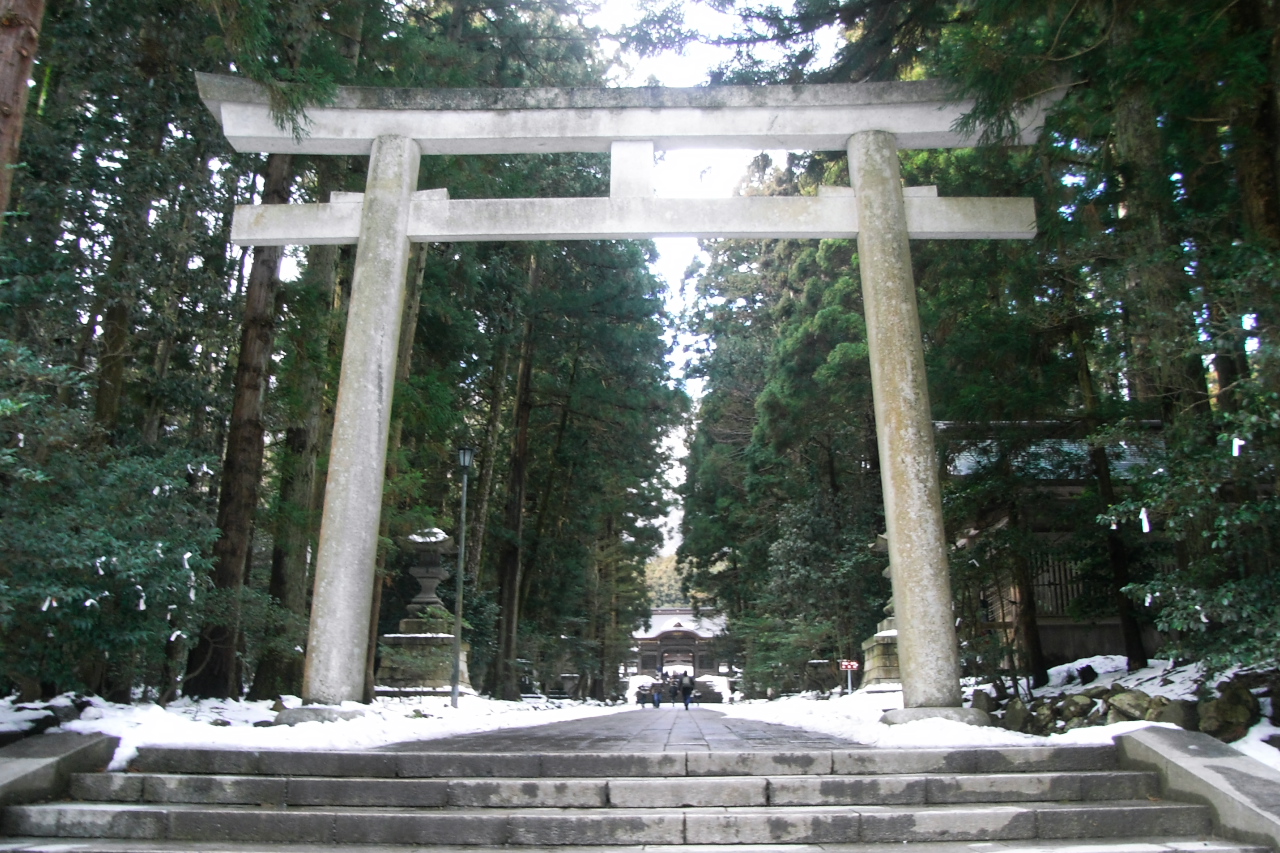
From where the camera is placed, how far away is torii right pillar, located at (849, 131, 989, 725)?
6.62m

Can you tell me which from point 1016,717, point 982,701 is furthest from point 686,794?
point 982,701

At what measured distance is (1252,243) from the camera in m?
5.47

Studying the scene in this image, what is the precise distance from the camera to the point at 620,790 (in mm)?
4344

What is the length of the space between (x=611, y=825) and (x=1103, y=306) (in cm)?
614

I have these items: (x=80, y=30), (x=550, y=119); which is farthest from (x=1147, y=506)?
(x=80, y=30)

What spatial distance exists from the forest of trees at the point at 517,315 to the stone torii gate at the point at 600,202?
0.49m

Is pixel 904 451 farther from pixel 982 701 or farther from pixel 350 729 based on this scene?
pixel 350 729

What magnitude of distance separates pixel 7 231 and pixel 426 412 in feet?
16.7

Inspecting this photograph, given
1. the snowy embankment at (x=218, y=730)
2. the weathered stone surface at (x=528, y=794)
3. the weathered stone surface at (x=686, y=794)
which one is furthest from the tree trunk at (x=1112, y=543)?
the snowy embankment at (x=218, y=730)

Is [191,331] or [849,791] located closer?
[849,791]

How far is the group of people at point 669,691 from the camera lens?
2819 centimetres

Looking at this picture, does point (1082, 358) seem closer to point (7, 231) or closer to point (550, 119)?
point (550, 119)

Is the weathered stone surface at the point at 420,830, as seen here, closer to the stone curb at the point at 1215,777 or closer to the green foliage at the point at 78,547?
the green foliage at the point at 78,547

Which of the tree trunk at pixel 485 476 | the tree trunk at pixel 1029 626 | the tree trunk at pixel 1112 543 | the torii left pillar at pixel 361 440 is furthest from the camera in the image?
the tree trunk at pixel 485 476
